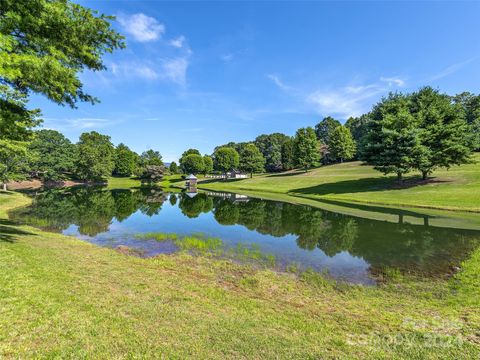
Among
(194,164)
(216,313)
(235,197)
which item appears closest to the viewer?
(216,313)

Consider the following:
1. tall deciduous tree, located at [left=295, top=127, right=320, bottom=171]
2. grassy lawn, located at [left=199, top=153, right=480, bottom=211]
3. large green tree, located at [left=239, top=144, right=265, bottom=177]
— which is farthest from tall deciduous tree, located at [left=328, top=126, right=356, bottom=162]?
grassy lawn, located at [left=199, top=153, right=480, bottom=211]

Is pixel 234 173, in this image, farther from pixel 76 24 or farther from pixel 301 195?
pixel 76 24

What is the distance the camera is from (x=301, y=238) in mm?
17719

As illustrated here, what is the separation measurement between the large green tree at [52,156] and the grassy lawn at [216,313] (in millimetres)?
76009

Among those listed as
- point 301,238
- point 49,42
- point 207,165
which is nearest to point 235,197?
point 301,238

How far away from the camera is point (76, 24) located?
8570 millimetres

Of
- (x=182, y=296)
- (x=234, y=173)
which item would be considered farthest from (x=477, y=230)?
(x=234, y=173)

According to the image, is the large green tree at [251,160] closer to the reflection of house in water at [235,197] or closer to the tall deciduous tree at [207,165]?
the tall deciduous tree at [207,165]

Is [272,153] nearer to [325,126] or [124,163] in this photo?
[124,163]

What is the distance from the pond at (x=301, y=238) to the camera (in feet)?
41.0

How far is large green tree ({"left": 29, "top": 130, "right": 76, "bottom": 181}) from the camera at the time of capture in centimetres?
7233

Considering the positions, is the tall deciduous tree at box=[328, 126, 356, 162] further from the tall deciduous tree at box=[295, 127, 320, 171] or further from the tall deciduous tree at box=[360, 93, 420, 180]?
the tall deciduous tree at box=[360, 93, 420, 180]

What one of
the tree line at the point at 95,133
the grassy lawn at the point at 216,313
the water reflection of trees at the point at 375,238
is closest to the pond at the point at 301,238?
the water reflection of trees at the point at 375,238

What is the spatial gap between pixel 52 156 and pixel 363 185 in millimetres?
87253
